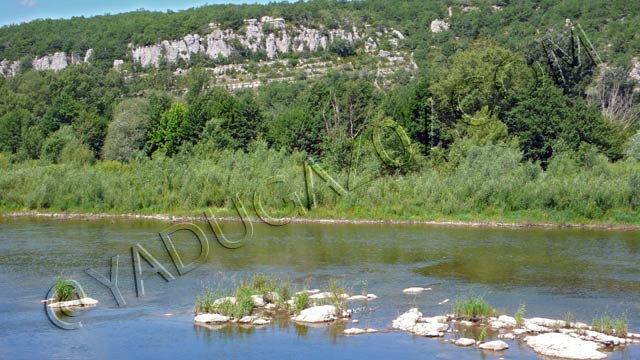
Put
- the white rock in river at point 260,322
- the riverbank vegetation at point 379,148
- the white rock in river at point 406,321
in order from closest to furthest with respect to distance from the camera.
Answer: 1. the white rock in river at point 406,321
2. the white rock in river at point 260,322
3. the riverbank vegetation at point 379,148

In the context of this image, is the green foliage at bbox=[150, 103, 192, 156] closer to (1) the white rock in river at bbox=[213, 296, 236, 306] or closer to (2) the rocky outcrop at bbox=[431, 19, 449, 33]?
(1) the white rock in river at bbox=[213, 296, 236, 306]

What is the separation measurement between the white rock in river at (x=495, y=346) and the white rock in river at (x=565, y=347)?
0.59 meters

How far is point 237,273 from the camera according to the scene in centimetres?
2572

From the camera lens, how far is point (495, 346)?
17.0 meters

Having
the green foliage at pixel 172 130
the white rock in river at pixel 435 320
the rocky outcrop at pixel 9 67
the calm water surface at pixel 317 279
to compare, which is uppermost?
the rocky outcrop at pixel 9 67

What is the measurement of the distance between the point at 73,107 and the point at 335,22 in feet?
181

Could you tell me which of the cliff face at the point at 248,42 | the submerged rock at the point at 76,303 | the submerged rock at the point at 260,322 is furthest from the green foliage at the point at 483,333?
the cliff face at the point at 248,42

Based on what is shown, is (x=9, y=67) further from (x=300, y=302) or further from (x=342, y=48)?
(x=300, y=302)

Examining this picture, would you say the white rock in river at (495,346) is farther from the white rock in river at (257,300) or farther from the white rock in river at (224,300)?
the white rock in river at (224,300)

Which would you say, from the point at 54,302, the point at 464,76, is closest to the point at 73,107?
the point at 464,76

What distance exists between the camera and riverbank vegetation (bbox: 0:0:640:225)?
132 ft

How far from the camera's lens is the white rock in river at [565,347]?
16.4m

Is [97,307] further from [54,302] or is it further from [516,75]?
[516,75]

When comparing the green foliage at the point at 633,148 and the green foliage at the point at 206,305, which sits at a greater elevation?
the green foliage at the point at 633,148
